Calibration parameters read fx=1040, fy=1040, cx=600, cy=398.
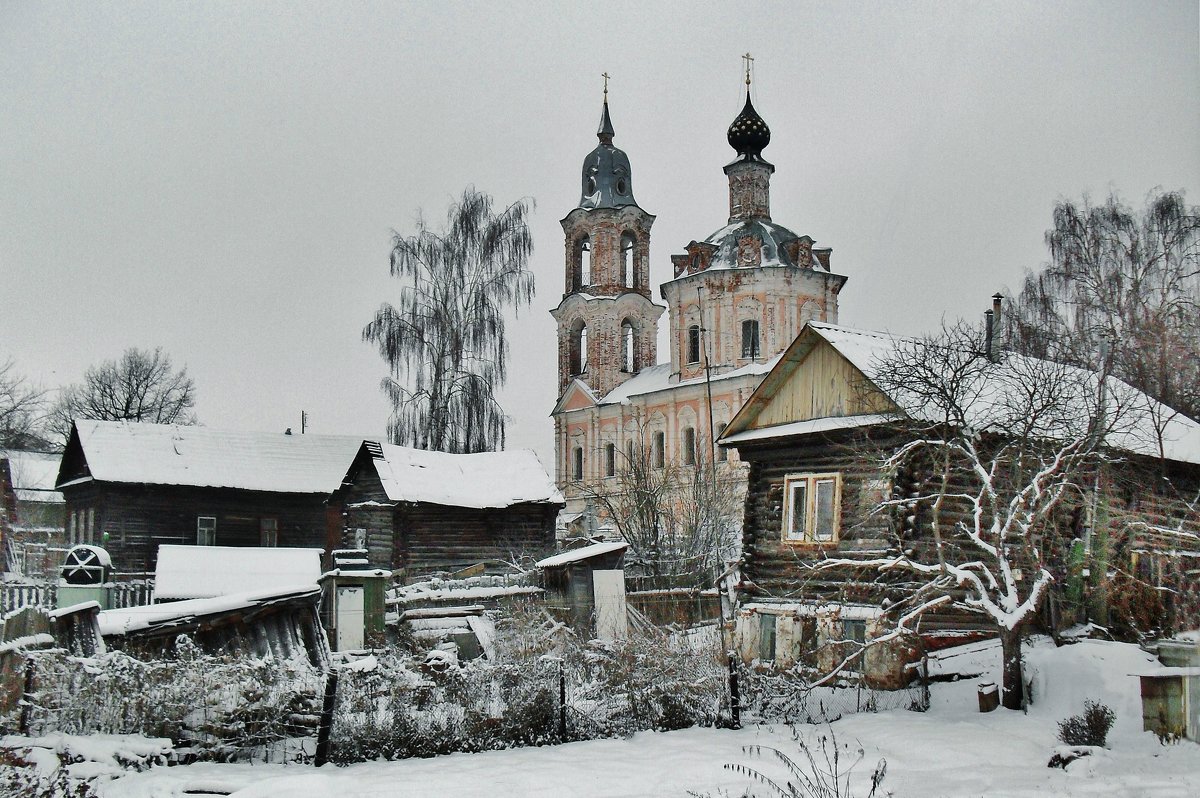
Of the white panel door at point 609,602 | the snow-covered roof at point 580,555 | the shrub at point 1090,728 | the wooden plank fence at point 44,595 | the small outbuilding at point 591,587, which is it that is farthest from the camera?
the snow-covered roof at point 580,555

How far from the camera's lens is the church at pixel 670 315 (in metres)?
34.6

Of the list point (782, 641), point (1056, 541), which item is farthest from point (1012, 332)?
point (782, 641)

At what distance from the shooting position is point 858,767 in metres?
8.39

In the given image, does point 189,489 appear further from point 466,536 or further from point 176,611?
point 176,611

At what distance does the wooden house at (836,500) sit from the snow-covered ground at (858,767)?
172cm

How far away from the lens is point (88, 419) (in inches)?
831

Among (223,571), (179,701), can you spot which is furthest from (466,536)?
(179,701)

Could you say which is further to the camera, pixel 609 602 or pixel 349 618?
pixel 609 602

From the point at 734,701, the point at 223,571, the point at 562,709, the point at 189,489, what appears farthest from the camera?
the point at 189,489

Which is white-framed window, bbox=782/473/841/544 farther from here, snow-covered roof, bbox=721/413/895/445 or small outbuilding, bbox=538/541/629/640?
small outbuilding, bbox=538/541/629/640

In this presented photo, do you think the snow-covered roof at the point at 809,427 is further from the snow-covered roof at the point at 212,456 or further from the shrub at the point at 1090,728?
the snow-covered roof at the point at 212,456

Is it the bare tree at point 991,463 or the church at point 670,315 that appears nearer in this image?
the bare tree at point 991,463

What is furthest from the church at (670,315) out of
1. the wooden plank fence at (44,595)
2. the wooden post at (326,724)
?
the wooden post at (326,724)

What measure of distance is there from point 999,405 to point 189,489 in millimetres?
17248
